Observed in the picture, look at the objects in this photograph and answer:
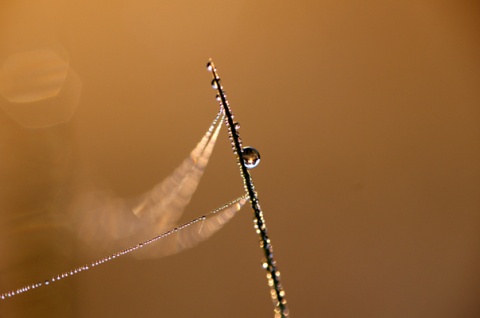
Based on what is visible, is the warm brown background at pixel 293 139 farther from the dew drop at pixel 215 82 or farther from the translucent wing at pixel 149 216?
the dew drop at pixel 215 82

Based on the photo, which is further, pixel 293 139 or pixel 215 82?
pixel 293 139

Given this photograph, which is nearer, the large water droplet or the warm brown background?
the large water droplet

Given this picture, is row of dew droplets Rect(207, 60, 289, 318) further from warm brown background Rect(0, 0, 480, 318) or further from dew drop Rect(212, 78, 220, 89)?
warm brown background Rect(0, 0, 480, 318)

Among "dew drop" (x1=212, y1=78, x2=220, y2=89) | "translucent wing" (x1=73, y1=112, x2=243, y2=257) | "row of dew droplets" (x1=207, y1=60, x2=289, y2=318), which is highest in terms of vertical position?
"translucent wing" (x1=73, y1=112, x2=243, y2=257)

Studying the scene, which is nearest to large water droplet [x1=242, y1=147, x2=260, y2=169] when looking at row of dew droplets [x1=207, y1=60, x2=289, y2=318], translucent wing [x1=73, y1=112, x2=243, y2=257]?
row of dew droplets [x1=207, y1=60, x2=289, y2=318]

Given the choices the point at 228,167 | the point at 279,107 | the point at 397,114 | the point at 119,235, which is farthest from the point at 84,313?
Result: the point at 397,114

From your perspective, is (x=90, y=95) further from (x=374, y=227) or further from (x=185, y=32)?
(x=374, y=227)

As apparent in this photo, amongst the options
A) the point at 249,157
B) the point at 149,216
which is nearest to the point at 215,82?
the point at 249,157

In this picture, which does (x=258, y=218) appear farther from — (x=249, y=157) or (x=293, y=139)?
(x=293, y=139)
